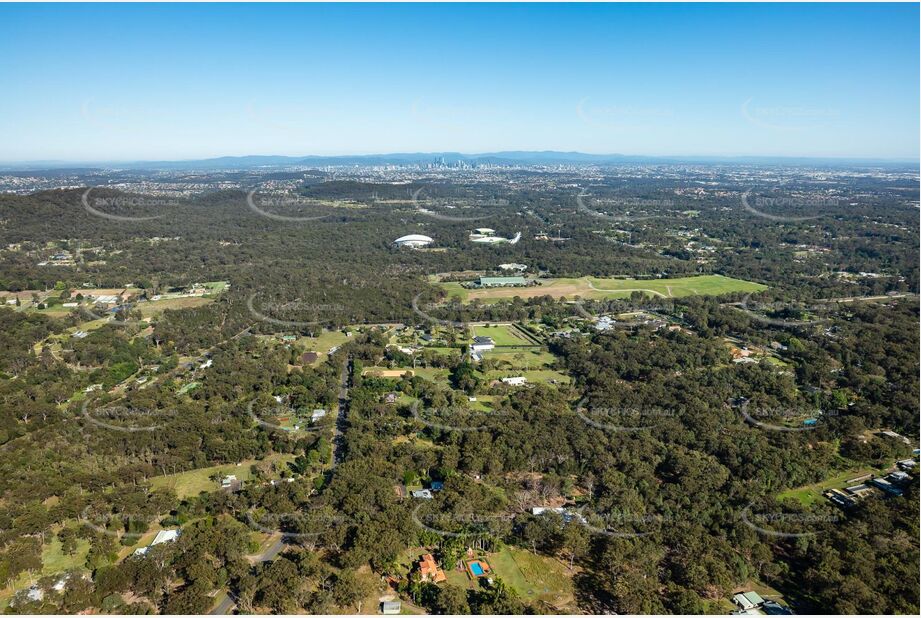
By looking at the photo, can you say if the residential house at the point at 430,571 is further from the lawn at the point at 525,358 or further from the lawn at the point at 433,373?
the lawn at the point at 525,358

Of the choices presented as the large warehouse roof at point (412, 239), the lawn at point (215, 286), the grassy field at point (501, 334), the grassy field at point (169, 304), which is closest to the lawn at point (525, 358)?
the grassy field at point (501, 334)

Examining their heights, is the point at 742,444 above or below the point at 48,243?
below

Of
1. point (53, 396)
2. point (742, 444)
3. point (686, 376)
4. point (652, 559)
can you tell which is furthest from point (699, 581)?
point (53, 396)

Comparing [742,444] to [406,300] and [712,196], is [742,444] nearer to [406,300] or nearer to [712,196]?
[406,300]

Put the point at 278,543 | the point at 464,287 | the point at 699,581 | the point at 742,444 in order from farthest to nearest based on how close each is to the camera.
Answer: the point at 464,287 → the point at 742,444 → the point at 278,543 → the point at 699,581

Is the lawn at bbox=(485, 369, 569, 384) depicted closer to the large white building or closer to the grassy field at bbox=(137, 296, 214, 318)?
the grassy field at bbox=(137, 296, 214, 318)

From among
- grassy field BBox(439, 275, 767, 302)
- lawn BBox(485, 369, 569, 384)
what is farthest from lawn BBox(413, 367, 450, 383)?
grassy field BBox(439, 275, 767, 302)
